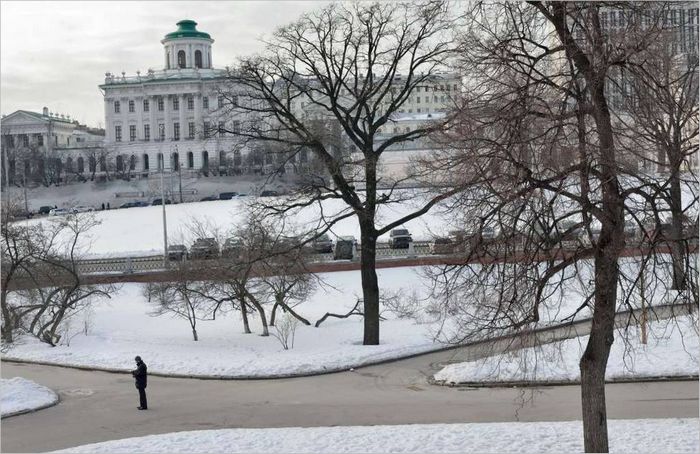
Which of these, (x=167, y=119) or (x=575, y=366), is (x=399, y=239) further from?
(x=167, y=119)

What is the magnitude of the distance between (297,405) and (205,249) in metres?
11.5

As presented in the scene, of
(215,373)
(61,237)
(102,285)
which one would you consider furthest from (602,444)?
(61,237)

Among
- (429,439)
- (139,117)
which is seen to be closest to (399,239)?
(429,439)

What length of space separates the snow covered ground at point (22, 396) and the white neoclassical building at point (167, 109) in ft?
268

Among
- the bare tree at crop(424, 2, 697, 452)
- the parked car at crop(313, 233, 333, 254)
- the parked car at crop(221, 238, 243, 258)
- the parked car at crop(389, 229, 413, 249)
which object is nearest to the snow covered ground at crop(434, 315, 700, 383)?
the bare tree at crop(424, 2, 697, 452)

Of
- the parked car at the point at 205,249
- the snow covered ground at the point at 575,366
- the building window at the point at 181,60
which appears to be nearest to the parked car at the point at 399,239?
Result: the parked car at the point at 205,249

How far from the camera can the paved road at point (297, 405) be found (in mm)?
15570

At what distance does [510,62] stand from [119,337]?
18.1 metres

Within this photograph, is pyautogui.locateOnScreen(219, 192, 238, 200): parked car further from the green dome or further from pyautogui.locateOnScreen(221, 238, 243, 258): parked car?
pyautogui.locateOnScreen(221, 238, 243, 258): parked car

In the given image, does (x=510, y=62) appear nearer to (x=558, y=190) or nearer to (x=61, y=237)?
(x=558, y=190)

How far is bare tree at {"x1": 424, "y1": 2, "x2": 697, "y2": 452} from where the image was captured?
34.7ft

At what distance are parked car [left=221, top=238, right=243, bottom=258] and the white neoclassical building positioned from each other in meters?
72.9

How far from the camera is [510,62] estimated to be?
11.2m

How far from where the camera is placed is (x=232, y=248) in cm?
2697
